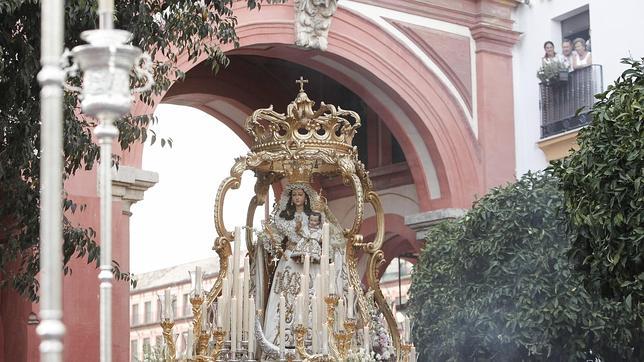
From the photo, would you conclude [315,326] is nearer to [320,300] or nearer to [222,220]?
[320,300]

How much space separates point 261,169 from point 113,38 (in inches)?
270

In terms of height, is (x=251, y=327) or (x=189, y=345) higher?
(x=251, y=327)

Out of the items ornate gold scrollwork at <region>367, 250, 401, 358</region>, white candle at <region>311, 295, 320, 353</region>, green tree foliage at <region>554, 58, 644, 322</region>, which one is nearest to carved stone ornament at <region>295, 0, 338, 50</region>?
ornate gold scrollwork at <region>367, 250, 401, 358</region>

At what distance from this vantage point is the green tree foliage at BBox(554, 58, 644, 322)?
1012 cm

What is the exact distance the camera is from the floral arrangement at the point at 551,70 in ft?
58.6

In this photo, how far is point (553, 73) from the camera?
1791 cm

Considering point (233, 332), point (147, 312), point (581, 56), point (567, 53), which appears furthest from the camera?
point (147, 312)

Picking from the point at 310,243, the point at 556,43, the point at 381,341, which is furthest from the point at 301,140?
the point at 556,43

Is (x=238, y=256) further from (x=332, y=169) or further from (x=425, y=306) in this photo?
(x=425, y=306)

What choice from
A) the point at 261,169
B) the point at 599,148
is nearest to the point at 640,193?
the point at 599,148

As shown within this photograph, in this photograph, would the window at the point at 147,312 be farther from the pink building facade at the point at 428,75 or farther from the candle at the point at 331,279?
the candle at the point at 331,279

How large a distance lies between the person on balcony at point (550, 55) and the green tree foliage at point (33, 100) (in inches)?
321

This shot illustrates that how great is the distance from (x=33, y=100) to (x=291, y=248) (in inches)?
101

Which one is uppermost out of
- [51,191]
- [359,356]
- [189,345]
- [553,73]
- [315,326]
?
[553,73]
